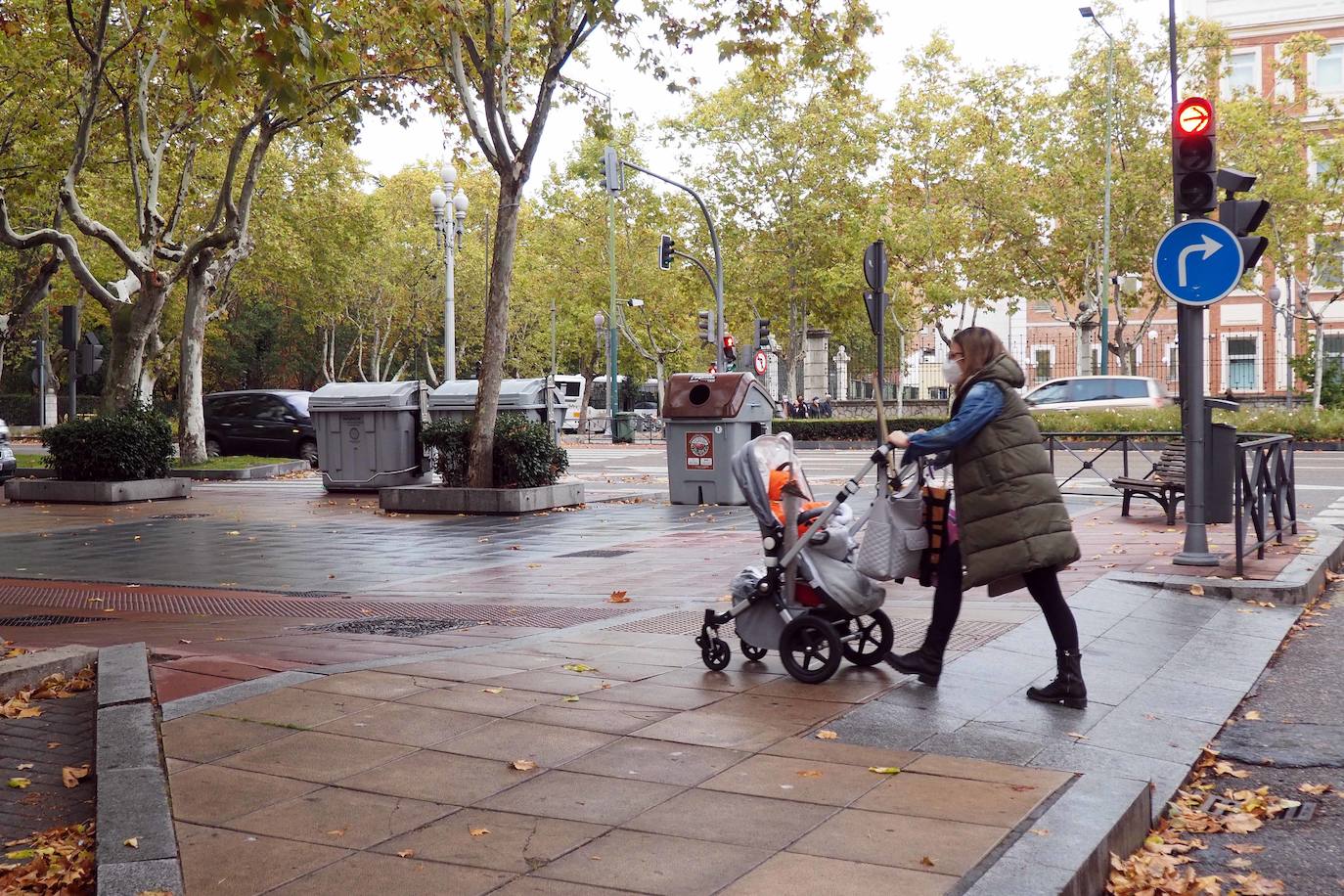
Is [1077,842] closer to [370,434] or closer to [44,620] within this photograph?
[44,620]

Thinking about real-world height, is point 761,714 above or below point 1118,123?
below

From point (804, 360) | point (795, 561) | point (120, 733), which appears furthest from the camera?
point (804, 360)

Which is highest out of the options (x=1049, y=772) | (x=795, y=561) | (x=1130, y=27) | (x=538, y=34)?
(x=1130, y=27)

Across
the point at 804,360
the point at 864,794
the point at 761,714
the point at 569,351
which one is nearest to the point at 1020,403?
the point at 761,714

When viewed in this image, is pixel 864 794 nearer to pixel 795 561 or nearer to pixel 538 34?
pixel 795 561

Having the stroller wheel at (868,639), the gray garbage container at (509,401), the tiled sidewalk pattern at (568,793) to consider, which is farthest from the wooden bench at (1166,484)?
the gray garbage container at (509,401)

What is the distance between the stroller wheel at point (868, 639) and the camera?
6.20 metres

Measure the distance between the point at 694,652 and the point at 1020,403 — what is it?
214 cm

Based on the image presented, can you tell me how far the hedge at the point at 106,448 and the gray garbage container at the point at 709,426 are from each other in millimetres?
7971

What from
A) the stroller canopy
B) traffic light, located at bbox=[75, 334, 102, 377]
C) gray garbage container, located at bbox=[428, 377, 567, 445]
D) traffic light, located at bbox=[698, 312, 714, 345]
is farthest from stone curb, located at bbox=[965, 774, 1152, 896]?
traffic light, located at bbox=[698, 312, 714, 345]

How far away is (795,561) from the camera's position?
6.10 metres

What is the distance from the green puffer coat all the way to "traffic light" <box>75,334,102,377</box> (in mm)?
22011

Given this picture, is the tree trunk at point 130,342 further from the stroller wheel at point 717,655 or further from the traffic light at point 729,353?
the stroller wheel at point 717,655

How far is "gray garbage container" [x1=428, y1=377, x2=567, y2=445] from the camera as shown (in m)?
19.8
